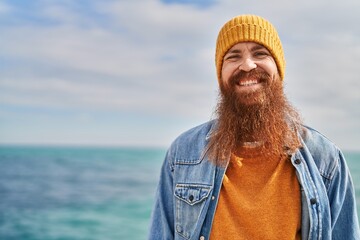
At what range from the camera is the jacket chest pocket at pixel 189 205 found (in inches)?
105

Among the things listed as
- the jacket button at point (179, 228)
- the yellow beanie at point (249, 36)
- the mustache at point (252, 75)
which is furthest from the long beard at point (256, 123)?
the jacket button at point (179, 228)

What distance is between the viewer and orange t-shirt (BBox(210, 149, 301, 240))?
8.34ft

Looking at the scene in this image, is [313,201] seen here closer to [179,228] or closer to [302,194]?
[302,194]

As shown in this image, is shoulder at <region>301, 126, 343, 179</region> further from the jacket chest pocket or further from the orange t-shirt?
the jacket chest pocket

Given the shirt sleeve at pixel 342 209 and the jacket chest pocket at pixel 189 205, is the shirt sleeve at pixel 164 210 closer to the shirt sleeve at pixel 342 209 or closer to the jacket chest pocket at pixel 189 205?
the jacket chest pocket at pixel 189 205

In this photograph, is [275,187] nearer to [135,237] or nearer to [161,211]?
[161,211]

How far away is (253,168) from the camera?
2.67m

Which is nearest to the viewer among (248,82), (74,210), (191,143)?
(248,82)

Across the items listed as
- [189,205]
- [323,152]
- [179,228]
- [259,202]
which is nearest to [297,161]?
[323,152]

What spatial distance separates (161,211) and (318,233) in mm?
886

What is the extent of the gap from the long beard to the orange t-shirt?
96 millimetres

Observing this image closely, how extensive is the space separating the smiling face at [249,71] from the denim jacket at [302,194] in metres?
0.36

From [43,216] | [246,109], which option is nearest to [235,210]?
[246,109]

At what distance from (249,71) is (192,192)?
2.45 ft
